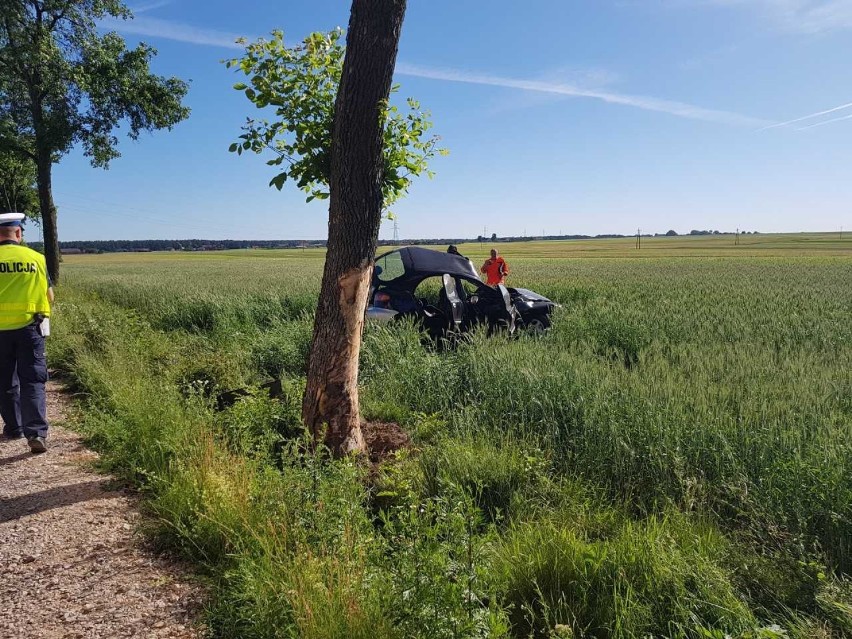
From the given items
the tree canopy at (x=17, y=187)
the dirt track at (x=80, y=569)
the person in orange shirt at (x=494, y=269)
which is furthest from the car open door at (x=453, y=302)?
the tree canopy at (x=17, y=187)

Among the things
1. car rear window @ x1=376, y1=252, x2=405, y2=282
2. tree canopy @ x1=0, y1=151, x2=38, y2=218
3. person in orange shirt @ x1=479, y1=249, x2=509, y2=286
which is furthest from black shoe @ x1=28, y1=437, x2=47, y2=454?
tree canopy @ x1=0, y1=151, x2=38, y2=218

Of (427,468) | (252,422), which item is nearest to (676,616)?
(427,468)

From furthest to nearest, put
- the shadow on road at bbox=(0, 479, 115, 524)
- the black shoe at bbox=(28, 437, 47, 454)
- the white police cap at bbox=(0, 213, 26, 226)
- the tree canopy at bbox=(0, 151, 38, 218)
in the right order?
the tree canopy at bbox=(0, 151, 38, 218), the white police cap at bbox=(0, 213, 26, 226), the black shoe at bbox=(28, 437, 47, 454), the shadow on road at bbox=(0, 479, 115, 524)

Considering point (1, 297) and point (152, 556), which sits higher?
point (1, 297)

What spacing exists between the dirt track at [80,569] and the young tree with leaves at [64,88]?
61.1ft

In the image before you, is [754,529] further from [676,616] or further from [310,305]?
[310,305]

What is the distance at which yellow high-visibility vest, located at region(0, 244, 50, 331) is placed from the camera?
17.0ft

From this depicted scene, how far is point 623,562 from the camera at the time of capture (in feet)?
9.04

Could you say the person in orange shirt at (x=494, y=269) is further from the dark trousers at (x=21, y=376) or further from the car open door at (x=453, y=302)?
the dark trousers at (x=21, y=376)

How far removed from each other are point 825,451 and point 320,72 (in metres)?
4.62

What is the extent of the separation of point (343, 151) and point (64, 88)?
1978 centimetres

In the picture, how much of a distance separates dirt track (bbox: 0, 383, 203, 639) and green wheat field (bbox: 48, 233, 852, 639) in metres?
0.18

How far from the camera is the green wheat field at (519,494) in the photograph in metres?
2.46

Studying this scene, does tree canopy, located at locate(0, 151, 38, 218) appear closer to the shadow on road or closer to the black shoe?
the black shoe
